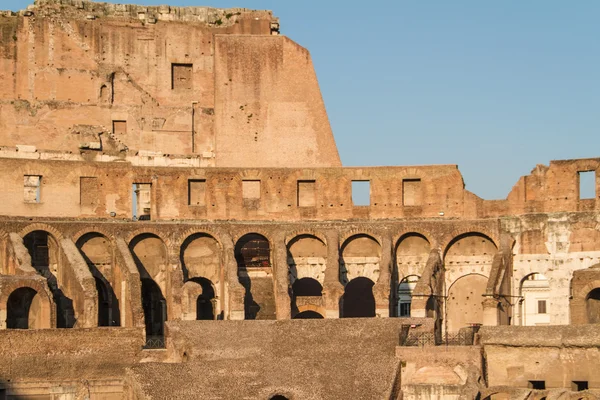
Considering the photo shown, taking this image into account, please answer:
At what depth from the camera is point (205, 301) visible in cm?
4722

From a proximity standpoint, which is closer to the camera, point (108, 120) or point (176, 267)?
point (176, 267)

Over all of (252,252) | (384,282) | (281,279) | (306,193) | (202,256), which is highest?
(306,193)

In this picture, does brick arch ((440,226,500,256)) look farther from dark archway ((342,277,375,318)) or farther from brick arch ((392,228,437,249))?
dark archway ((342,277,375,318))

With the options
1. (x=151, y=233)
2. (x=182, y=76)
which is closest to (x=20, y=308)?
(x=151, y=233)

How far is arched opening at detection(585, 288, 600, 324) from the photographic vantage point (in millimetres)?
43375

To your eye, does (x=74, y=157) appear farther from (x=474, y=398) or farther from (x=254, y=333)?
(x=474, y=398)

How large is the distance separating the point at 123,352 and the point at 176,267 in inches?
207

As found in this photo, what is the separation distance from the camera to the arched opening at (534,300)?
46.9 metres

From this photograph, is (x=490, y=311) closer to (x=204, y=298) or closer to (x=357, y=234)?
(x=357, y=234)

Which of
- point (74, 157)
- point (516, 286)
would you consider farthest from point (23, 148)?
point (516, 286)

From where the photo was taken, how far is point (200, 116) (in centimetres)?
5084

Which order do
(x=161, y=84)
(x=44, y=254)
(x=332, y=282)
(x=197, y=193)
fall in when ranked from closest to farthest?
(x=332, y=282) → (x=44, y=254) → (x=197, y=193) → (x=161, y=84)

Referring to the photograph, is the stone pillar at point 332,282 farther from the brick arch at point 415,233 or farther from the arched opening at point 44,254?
the arched opening at point 44,254

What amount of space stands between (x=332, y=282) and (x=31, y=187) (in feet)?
37.5
